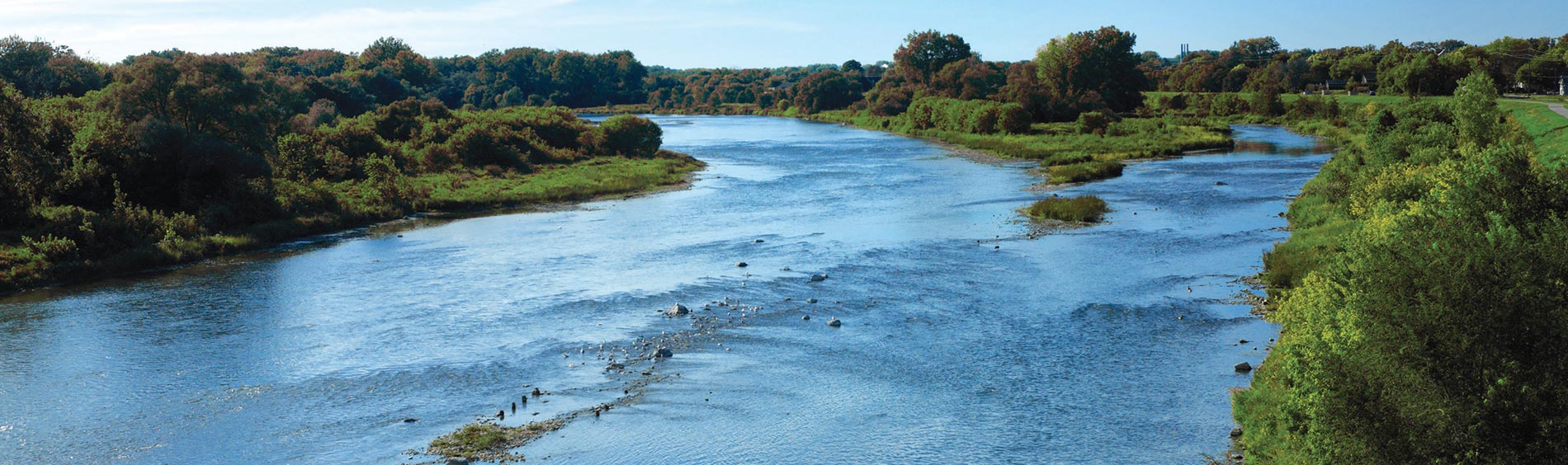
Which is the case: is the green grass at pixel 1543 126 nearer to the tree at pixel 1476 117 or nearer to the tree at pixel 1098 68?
the tree at pixel 1476 117

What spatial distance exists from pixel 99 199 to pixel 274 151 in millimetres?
11246

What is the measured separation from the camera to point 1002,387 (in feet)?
70.0

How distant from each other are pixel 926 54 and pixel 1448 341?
148547 mm

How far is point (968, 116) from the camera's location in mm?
105375

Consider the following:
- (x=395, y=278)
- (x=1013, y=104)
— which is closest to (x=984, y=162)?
(x=1013, y=104)

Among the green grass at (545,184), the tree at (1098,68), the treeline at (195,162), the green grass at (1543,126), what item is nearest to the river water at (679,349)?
the treeline at (195,162)

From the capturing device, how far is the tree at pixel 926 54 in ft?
514

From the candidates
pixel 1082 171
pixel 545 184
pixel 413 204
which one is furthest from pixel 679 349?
pixel 1082 171

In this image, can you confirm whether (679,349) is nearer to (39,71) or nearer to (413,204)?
(413,204)

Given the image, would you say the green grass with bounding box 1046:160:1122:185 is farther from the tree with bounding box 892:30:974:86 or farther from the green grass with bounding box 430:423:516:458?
the tree with bounding box 892:30:974:86

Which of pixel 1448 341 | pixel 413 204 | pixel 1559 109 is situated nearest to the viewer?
pixel 1448 341

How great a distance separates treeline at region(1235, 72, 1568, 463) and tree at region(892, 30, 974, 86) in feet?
467

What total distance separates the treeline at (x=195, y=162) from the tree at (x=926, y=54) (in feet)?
297

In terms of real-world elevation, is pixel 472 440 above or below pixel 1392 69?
below
